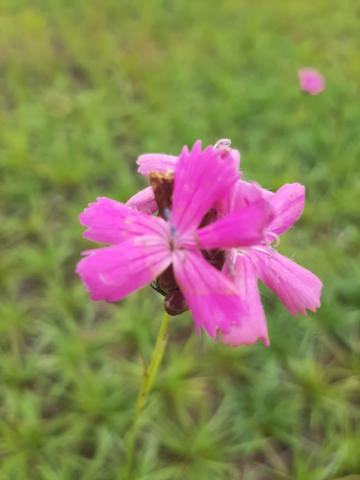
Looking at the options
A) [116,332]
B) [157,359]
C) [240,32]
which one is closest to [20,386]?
[116,332]

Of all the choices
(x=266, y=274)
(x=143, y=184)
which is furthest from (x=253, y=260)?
(x=143, y=184)

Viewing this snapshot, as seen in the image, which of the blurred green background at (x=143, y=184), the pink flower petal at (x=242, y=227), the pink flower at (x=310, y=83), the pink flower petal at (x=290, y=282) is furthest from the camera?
the pink flower at (x=310, y=83)

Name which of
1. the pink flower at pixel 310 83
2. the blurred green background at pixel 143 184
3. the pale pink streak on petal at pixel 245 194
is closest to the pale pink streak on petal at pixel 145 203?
the pale pink streak on petal at pixel 245 194

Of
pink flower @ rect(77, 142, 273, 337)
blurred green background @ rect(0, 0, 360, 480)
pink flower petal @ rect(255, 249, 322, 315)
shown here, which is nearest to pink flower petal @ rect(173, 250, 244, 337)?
pink flower @ rect(77, 142, 273, 337)

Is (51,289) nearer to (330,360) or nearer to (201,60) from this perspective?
(330,360)

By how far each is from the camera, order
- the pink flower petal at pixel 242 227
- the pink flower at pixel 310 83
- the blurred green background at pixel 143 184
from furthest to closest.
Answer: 1. the pink flower at pixel 310 83
2. the blurred green background at pixel 143 184
3. the pink flower petal at pixel 242 227

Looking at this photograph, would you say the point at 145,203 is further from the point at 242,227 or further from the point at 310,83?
the point at 310,83

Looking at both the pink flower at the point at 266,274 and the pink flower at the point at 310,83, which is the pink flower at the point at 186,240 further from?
the pink flower at the point at 310,83
